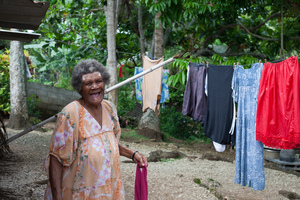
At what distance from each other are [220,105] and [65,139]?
3.16 m

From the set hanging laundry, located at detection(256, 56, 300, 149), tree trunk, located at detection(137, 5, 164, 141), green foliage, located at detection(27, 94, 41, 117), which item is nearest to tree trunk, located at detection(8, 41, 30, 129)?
green foliage, located at detection(27, 94, 41, 117)

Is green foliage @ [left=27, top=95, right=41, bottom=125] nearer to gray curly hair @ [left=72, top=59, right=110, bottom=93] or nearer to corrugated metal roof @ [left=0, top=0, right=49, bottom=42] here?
corrugated metal roof @ [left=0, top=0, right=49, bottom=42]

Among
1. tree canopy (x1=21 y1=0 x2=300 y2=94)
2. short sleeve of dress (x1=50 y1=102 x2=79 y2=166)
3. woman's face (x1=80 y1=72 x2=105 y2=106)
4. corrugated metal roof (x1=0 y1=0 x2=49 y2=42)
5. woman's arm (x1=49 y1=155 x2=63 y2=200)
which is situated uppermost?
tree canopy (x1=21 y1=0 x2=300 y2=94)

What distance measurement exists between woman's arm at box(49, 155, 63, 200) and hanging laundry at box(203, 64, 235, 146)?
10.3 ft

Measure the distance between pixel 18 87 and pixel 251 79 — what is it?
6.48 m

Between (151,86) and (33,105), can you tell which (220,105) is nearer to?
(151,86)

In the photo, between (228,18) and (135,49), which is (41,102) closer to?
(135,49)

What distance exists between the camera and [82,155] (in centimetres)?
196

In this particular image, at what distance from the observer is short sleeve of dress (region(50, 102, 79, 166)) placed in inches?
74.5

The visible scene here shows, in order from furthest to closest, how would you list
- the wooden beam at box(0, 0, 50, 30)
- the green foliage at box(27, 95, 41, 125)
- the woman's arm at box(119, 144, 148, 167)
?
the green foliage at box(27, 95, 41, 125)
the wooden beam at box(0, 0, 50, 30)
the woman's arm at box(119, 144, 148, 167)

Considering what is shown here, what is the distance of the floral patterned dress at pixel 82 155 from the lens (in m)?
1.91

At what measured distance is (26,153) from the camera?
6.44 m

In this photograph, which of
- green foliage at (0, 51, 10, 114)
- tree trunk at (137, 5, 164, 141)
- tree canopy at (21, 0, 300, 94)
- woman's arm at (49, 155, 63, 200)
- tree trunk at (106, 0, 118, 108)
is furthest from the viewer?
green foliage at (0, 51, 10, 114)

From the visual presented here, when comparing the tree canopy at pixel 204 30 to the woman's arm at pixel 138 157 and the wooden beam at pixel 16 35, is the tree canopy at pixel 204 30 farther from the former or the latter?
the woman's arm at pixel 138 157
